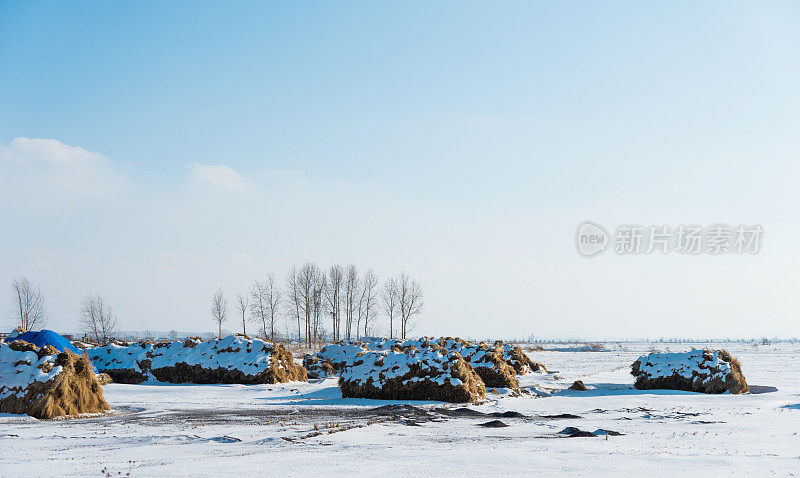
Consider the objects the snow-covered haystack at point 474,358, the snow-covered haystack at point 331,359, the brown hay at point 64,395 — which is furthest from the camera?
the snow-covered haystack at point 331,359

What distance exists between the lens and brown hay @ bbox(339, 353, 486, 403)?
17875mm

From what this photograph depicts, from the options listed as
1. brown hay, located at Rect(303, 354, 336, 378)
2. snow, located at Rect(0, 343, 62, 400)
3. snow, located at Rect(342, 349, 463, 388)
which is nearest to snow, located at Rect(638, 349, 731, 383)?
snow, located at Rect(342, 349, 463, 388)

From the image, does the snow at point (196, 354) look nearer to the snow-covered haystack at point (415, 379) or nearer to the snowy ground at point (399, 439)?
the snowy ground at point (399, 439)

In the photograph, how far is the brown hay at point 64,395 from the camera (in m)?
14.0

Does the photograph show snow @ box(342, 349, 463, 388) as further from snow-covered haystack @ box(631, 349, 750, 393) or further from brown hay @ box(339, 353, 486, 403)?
snow-covered haystack @ box(631, 349, 750, 393)

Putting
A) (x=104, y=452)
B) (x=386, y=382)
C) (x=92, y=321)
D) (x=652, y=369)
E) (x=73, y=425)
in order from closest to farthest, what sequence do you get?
(x=104, y=452)
(x=73, y=425)
(x=386, y=382)
(x=652, y=369)
(x=92, y=321)

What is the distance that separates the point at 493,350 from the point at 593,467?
16.2 m

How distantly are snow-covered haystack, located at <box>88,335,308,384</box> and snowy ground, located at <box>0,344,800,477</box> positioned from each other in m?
6.44

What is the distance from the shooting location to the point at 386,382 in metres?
18.6

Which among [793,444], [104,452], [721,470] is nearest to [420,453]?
[721,470]

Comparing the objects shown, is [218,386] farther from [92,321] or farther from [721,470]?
[92,321]

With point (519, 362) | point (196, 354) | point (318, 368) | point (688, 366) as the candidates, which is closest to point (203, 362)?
point (196, 354)

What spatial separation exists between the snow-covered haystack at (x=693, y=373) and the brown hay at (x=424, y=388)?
8.81m

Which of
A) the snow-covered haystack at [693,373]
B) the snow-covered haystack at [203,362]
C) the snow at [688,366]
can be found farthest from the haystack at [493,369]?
the snow-covered haystack at [203,362]
